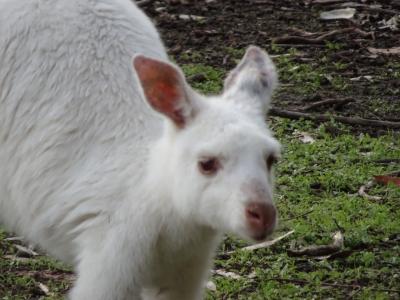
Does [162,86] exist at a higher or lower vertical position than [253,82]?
higher

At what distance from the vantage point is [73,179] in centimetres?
465

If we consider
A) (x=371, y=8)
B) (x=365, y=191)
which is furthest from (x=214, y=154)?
(x=371, y=8)

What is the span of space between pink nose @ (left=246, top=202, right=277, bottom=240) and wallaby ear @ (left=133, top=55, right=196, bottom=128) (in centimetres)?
52

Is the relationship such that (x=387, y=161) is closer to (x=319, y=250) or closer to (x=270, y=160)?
(x=319, y=250)

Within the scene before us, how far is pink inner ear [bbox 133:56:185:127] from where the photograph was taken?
4219mm

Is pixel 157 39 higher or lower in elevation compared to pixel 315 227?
higher

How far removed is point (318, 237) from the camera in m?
5.85

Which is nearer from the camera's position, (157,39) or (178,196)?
(178,196)

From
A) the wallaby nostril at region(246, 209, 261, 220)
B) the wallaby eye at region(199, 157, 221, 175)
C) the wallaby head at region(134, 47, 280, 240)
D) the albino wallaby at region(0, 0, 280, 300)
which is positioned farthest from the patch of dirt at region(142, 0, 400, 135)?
the wallaby nostril at region(246, 209, 261, 220)

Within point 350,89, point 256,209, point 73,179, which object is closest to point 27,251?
point 73,179

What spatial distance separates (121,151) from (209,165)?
0.61 meters

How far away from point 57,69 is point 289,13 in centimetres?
521

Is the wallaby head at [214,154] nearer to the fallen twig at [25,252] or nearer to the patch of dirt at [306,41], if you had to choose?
the fallen twig at [25,252]

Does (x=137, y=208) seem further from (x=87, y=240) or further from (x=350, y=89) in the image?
(x=350, y=89)
